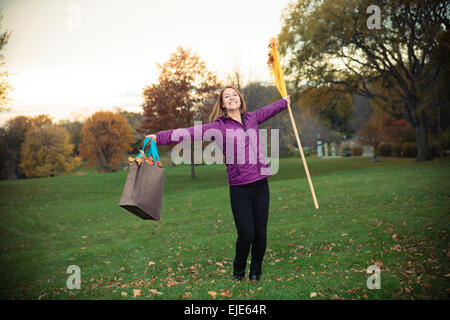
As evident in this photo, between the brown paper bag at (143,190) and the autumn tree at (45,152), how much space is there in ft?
132

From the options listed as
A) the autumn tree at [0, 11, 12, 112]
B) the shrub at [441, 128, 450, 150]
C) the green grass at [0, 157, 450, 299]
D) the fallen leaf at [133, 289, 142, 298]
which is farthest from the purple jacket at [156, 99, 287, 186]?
the shrub at [441, 128, 450, 150]

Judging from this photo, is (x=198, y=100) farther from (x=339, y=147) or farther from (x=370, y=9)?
(x=339, y=147)

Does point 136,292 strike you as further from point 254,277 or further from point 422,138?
point 422,138

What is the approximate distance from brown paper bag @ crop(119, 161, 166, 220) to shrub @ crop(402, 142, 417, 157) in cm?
3379

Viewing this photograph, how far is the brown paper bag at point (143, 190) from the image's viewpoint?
13.2ft

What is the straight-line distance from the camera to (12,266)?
7.68 m

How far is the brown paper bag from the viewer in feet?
13.2

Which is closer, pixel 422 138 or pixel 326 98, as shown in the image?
pixel 422 138

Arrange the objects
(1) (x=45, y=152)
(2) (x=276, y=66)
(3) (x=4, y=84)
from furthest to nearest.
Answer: (1) (x=45, y=152), (3) (x=4, y=84), (2) (x=276, y=66)

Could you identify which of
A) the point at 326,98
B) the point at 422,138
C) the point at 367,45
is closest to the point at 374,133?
the point at 422,138

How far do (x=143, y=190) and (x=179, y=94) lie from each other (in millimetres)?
20051

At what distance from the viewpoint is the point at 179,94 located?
23562 millimetres
